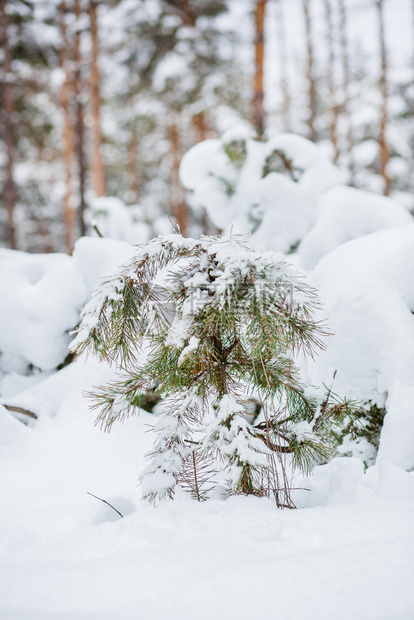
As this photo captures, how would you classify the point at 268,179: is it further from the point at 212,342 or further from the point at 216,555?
the point at 216,555

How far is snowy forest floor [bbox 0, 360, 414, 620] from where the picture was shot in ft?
3.85

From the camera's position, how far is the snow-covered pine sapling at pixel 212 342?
1613 millimetres

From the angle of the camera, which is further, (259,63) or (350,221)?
(259,63)

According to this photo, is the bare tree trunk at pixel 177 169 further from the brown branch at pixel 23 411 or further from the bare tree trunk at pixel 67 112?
the brown branch at pixel 23 411

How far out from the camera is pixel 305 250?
363 cm

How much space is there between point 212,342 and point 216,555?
744 mm

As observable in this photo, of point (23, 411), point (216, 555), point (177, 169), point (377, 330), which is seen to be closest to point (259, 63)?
point (377, 330)

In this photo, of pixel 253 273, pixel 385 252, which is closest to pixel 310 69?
pixel 385 252

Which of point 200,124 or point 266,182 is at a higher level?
point 200,124

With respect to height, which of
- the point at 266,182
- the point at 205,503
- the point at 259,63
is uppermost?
the point at 259,63

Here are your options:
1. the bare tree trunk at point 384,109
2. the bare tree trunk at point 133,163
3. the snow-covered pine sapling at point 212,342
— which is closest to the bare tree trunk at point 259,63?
the bare tree trunk at point 384,109

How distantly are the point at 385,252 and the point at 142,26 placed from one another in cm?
979

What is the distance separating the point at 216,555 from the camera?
1388 millimetres

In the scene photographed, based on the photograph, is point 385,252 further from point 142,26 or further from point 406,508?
point 142,26
